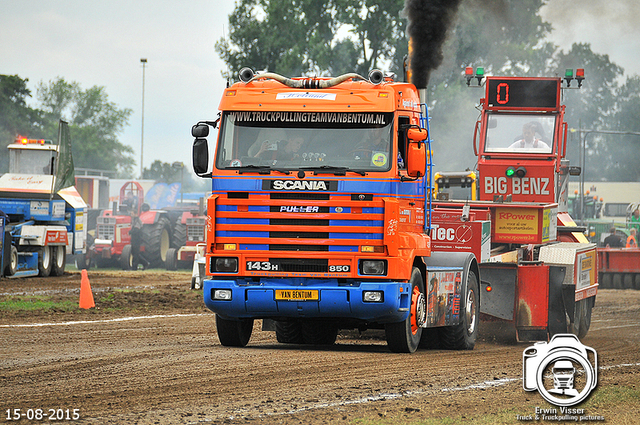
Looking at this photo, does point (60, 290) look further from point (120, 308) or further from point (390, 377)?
point (390, 377)

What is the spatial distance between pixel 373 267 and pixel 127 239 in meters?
26.3

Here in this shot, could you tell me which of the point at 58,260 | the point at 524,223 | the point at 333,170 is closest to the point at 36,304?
the point at 58,260

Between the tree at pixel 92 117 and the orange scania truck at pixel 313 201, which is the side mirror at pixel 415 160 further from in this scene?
the tree at pixel 92 117

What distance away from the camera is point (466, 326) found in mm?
12703

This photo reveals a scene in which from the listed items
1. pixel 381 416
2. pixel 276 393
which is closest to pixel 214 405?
pixel 276 393

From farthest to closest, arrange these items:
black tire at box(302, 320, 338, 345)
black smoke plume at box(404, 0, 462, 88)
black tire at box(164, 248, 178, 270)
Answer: black tire at box(164, 248, 178, 270) < black smoke plume at box(404, 0, 462, 88) < black tire at box(302, 320, 338, 345)

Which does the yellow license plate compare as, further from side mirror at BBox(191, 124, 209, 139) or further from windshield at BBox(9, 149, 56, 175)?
windshield at BBox(9, 149, 56, 175)

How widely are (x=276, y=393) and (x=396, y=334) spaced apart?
10.8 feet

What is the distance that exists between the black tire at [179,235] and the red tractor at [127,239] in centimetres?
63

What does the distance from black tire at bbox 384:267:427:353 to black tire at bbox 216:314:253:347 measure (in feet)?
6.32

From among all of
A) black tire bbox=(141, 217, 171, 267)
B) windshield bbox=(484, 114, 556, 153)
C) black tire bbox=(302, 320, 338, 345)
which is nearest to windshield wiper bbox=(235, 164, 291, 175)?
black tire bbox=(302, 320, 338, 345)

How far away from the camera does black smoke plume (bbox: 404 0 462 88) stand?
16.3 metres

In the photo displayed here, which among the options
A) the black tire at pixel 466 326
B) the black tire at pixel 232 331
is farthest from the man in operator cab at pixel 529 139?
the black tire at pixel 232 331

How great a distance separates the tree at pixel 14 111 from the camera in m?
71.2
